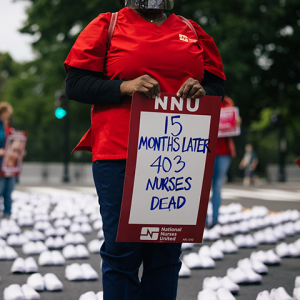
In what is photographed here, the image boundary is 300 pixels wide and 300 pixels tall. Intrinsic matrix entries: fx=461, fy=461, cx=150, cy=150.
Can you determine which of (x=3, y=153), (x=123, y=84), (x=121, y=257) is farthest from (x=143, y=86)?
(x=3, y=153)

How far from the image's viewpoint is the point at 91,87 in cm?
215

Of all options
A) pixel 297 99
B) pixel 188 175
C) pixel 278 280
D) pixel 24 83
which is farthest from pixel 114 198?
pixel 24 83

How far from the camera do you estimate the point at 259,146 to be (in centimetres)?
2206

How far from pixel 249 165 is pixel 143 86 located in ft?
59.2

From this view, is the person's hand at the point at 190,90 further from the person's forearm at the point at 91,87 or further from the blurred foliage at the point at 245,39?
the blurred foliage at the point at 245,39

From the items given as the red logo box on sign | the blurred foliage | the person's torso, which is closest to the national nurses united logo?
the red logo box on sign

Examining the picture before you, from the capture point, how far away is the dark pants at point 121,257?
218 cm

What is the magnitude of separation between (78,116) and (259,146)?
13.5 m

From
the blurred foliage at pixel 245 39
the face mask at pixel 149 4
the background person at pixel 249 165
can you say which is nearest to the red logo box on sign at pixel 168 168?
the face mask at pixel 149 4

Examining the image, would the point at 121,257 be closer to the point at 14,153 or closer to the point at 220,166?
the point at 220,166

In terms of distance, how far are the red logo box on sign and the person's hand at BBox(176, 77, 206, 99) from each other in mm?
35

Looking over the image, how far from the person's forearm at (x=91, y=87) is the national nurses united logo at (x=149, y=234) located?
61cm

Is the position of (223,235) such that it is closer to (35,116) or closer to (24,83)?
(35,116)

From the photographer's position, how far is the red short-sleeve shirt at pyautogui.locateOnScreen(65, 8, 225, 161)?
2.14m
